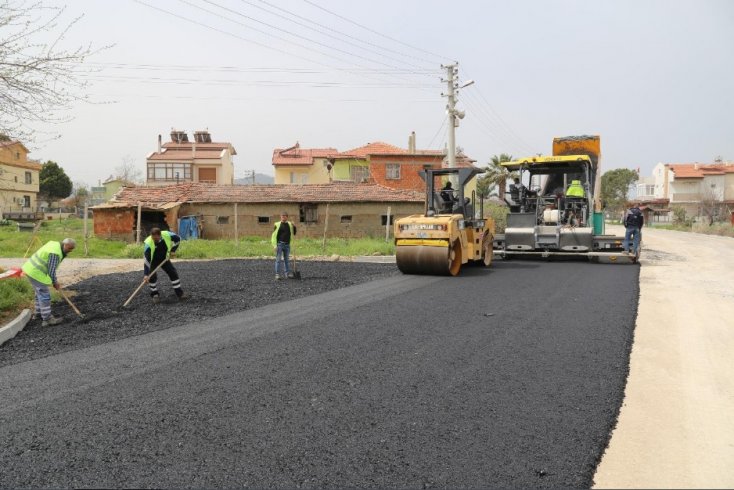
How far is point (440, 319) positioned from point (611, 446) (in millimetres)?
4051

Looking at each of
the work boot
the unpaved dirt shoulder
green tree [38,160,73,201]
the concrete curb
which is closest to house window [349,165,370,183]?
the unpaved dirt shoulder

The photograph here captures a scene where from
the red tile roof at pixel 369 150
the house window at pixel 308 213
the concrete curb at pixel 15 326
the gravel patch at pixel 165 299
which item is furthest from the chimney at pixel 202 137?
the concrete curb at pixel 15 326

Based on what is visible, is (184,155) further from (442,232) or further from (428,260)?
(442,232)

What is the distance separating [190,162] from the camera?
160ft

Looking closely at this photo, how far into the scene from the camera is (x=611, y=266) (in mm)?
14898

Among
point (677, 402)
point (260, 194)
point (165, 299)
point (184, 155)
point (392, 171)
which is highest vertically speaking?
point (184, 155)

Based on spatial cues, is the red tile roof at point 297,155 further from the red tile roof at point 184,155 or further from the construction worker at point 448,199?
the construction worker at point 448,199

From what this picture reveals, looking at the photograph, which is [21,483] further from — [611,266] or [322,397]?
[611,266]

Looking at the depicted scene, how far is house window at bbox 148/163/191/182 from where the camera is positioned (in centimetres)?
4725

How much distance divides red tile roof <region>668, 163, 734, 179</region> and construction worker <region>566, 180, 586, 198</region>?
5832 centimetres

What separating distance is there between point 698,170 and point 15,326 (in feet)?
244

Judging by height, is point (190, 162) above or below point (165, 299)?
above

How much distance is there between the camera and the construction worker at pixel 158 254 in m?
9.51

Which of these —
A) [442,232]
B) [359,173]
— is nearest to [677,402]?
[442,232]
